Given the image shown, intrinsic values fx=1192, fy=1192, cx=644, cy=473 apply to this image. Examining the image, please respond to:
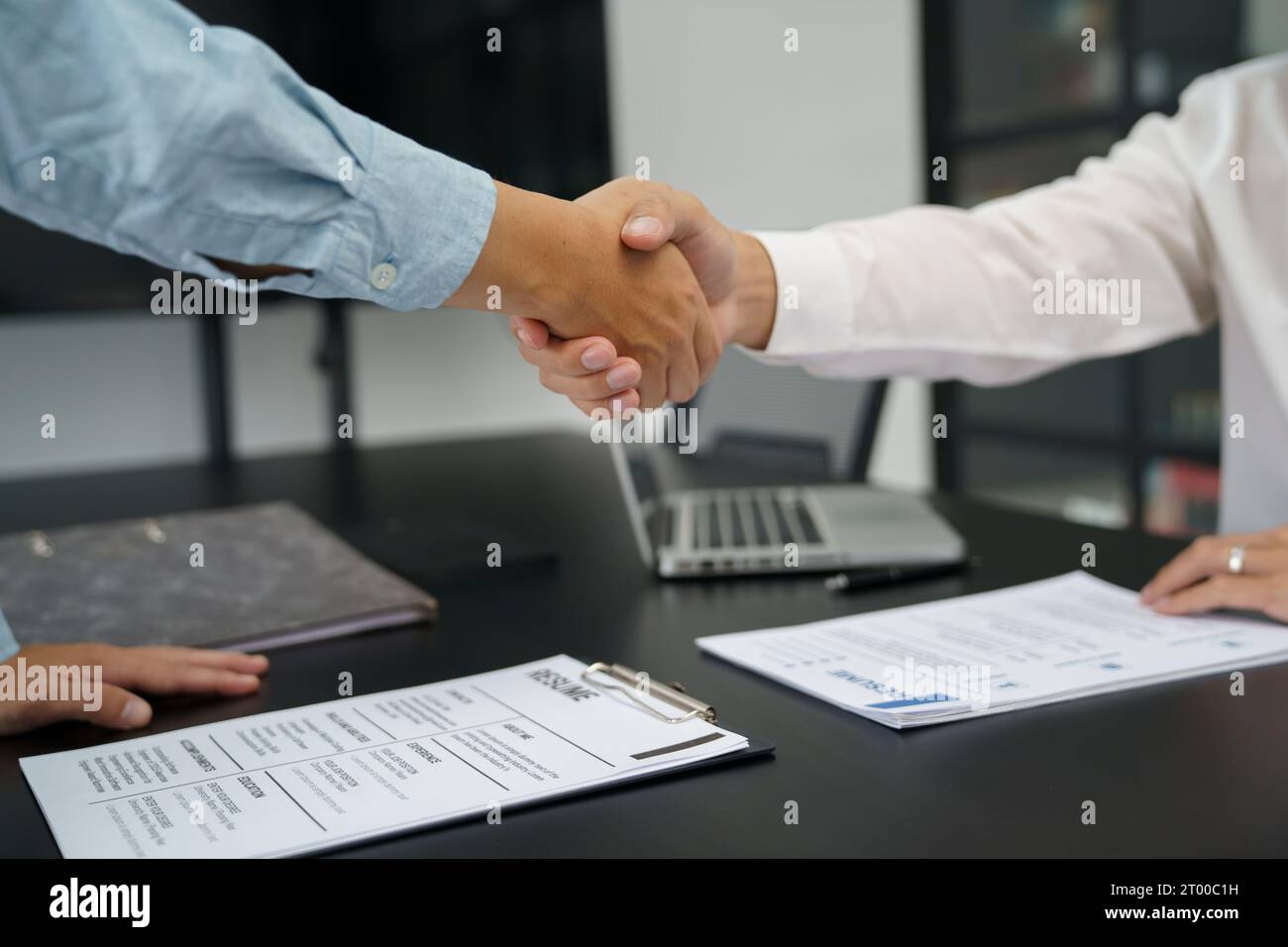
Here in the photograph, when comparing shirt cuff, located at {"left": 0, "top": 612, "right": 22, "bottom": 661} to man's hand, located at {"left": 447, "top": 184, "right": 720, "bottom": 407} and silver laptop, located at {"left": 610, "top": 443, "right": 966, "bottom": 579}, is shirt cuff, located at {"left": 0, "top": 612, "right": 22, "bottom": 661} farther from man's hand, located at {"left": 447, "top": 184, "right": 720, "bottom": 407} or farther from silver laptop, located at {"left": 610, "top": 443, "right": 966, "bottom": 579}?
silver laptop, located at {"left": 610, "top": 443, "right": 966, "bottom": 579}

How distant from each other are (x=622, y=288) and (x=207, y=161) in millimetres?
373

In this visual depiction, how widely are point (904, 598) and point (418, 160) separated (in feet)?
1.55

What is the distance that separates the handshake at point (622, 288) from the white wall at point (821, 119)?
192cm

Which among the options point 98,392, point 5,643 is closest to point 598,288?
point 5,643

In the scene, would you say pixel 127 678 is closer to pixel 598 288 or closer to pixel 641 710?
pixel 641 710

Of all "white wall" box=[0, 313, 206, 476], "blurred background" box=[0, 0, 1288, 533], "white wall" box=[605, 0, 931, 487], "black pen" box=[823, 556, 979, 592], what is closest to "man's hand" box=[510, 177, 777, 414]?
"black pen" box=[823, 556, 979, 592]

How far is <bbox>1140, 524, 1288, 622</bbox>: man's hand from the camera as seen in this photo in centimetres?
79

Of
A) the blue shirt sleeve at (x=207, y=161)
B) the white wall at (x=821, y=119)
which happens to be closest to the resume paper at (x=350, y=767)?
the blue shirt sleeve at (x=207, y=161)

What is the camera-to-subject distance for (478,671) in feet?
2.45

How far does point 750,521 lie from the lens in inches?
43.1

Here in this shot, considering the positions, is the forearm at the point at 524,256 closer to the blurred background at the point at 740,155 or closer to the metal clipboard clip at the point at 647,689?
the metal clipboard clip at the point at 647,689

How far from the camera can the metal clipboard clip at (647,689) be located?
63 centimetres

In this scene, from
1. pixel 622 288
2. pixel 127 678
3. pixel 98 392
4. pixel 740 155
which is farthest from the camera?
pixel 740 155
